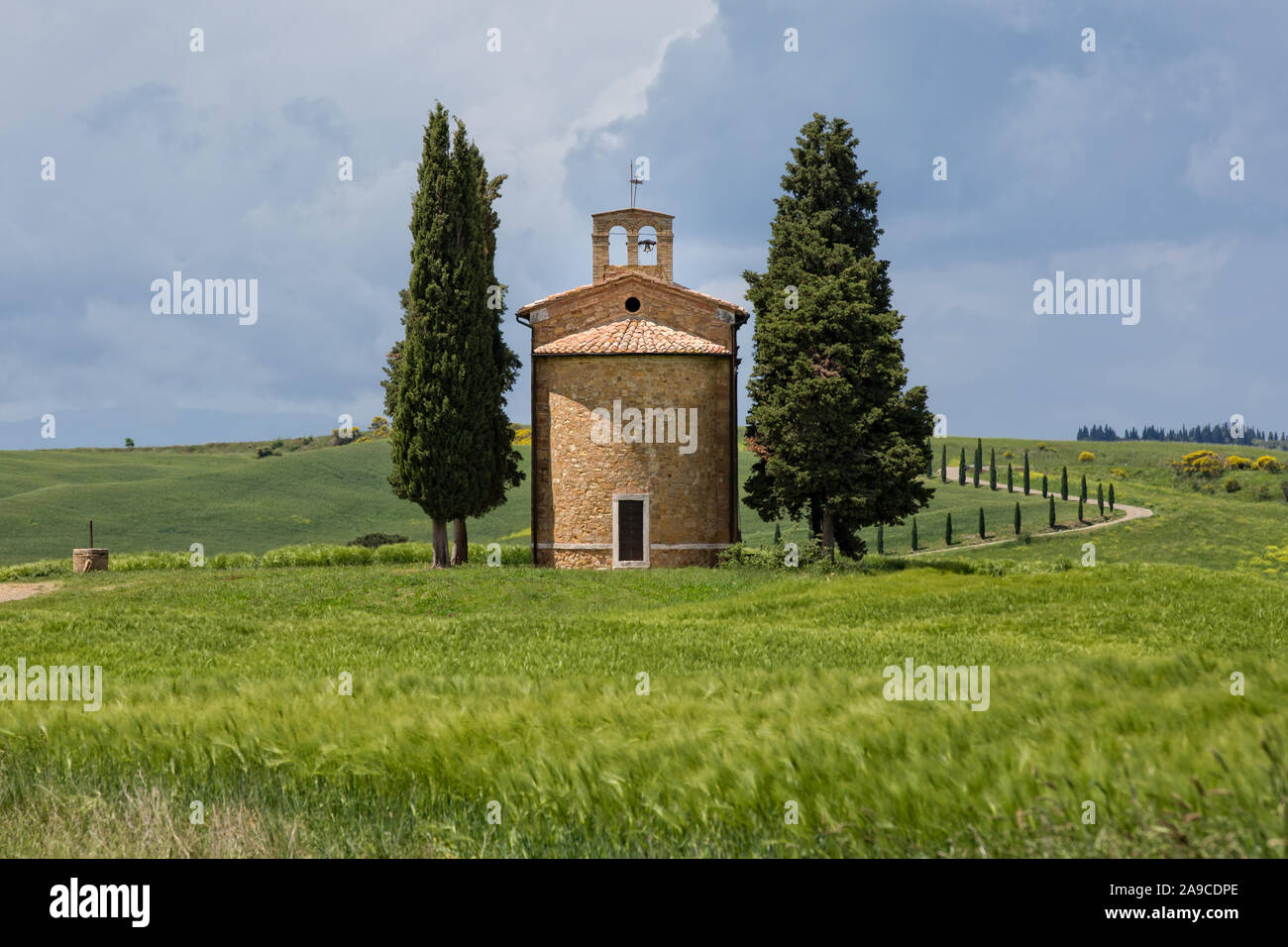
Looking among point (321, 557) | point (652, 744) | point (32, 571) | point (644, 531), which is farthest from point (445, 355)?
point (652, 744)

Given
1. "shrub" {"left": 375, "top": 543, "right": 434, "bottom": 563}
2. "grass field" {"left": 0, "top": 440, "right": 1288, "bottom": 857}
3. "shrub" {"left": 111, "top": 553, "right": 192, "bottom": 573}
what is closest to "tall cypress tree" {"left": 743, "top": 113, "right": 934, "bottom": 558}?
"grass field" {"left": 0, "top": 440, "right": 1288, "bottom": 857}

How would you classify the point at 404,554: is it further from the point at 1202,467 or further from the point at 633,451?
the point at 1202,467

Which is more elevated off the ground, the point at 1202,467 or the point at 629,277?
the point at 629,277

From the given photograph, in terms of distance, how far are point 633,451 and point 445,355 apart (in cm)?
761

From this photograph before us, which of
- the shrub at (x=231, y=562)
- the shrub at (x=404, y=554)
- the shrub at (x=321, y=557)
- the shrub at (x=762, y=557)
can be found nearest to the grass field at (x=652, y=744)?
the shrub at (x=762, y=557)

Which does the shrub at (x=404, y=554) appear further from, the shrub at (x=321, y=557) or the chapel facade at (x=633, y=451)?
the chapel facade at (x=633, y=451)

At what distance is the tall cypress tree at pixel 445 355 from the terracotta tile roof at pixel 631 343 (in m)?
2.96

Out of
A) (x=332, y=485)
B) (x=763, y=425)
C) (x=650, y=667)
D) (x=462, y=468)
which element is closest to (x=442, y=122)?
Answer: (x=462, y=468)

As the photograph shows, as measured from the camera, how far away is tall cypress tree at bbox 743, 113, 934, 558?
3234cm

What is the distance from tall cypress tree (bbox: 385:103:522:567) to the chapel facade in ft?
7.72

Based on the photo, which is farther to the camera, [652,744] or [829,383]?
[829,383]

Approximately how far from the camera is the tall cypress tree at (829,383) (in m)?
32.3

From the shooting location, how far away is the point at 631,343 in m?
35.8

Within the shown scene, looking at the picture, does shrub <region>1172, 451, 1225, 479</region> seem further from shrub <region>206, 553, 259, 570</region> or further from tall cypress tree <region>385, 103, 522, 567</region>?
shrub <region>206, 553, 259, 570</region>
